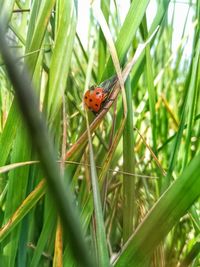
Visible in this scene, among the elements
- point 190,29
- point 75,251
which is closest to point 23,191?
point 75,251

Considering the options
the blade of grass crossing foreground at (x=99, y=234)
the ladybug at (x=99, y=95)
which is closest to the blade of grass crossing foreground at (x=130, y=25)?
the ladybug at (x=99, y=95)

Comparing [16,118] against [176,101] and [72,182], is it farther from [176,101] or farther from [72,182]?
[176,101]

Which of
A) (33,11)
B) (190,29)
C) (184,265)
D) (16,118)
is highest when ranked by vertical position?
(190,29)

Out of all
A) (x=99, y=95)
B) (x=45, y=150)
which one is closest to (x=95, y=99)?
(x=99, y=95)

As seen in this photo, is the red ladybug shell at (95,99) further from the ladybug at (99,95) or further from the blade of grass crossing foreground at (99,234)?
the blade of grass crossing foreground at (99,234)

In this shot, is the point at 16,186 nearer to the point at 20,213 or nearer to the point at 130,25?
the point at 20,213

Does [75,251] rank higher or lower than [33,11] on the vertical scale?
lower
